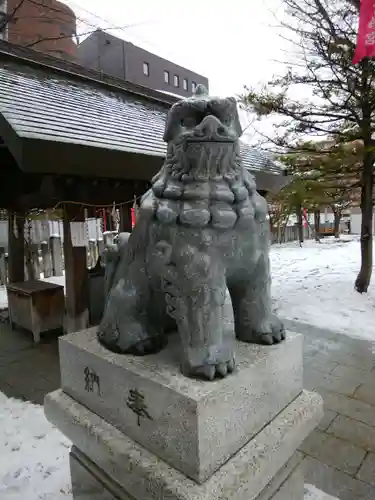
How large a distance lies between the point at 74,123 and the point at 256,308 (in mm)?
2744

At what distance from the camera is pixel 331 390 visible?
9.90ft

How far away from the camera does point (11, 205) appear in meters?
5.38

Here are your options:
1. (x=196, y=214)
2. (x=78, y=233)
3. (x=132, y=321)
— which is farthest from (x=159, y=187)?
(x=78, y=233)

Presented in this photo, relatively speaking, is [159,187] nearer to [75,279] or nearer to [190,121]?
[190,121]

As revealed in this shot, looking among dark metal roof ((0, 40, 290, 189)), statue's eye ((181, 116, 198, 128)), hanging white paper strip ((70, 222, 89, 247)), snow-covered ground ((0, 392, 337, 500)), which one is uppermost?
dark metal roof ((0, 40, 290, 189))

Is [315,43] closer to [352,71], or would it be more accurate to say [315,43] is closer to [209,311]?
[352,71]

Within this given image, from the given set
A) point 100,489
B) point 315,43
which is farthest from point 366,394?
point 315,43

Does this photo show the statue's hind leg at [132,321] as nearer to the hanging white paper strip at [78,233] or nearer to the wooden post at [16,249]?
the hanging white paper strip at [78,233]

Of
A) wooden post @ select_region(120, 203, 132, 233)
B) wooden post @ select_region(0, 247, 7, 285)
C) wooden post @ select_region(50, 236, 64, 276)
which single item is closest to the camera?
wooden post @ select_region(120, 203, 132, 233)

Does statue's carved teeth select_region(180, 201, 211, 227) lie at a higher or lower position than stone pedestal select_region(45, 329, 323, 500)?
higher

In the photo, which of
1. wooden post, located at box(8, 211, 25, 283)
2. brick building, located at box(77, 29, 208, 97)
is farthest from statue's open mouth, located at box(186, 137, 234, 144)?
brick building, located at box(77, 29, 208, 97)

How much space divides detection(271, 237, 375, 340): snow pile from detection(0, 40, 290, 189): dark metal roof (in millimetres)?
2083

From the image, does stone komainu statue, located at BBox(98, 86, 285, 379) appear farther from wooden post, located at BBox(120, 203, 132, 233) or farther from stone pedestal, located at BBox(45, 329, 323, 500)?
wooden post, located at BBox(120, 203, 132, 233)

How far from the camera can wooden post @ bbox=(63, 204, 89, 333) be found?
14.5ft
